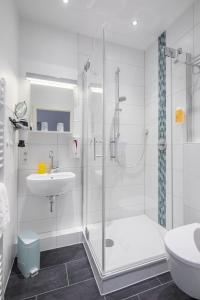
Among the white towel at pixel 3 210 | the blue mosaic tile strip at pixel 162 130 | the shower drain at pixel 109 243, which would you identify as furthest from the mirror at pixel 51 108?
the shower drain at pixel 109 243

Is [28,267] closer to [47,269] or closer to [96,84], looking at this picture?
[47,269]

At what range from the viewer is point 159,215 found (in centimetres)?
196

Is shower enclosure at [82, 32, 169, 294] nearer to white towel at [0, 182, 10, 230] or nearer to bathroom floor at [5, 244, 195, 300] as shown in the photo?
bathroom floor at [5, 244, 195, 300]

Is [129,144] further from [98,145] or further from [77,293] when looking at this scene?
[77,293]

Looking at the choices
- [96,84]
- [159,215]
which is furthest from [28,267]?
[96,84]

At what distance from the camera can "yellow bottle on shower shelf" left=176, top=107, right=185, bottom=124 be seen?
1.57m

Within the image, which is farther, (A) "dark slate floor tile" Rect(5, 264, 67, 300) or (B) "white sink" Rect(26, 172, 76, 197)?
(B) "white sink" Rect(26, 172, 76, 197)

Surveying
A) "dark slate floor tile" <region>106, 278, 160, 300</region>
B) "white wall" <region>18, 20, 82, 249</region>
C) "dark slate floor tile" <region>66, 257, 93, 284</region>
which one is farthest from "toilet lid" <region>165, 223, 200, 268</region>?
"white wall" <region>18, 20, 82, 249</region>

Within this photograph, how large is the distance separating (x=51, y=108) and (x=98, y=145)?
0.82 metres

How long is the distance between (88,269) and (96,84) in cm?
180

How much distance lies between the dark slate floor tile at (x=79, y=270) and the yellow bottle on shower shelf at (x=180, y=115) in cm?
173

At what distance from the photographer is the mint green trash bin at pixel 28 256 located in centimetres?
136

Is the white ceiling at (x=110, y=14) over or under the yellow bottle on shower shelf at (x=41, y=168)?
over

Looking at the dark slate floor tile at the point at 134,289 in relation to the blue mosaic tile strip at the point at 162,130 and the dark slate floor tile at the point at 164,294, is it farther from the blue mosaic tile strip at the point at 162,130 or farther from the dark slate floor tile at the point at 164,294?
the blue mosaic tile strip at the point at 162,130
